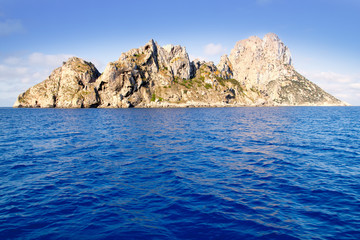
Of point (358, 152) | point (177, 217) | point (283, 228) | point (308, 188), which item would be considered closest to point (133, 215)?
point (177, 217)

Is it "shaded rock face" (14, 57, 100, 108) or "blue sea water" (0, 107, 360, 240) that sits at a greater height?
"shaded rock face" (14, 57, 100, 108)

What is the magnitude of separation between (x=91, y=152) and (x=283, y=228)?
67.0ft

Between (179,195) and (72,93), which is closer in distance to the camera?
(179,195)

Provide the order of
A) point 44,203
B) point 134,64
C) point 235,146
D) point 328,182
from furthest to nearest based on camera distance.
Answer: point 134,64, point 235,146, point 328,182, point 44,203

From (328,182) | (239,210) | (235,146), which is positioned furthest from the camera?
Answer: (235,146)

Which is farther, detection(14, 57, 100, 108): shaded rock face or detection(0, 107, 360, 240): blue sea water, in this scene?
detection(14, 57, 100, 108): shaded rock face

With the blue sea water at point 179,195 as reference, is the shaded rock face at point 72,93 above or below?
above

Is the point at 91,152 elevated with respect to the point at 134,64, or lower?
lower

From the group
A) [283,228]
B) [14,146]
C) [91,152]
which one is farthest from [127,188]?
[14,146]

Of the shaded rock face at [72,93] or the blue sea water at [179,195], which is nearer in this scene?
the blue sea water at [179,195]

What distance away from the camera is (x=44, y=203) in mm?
11023

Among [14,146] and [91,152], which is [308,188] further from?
[14,146]

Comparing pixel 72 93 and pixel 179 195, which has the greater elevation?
pixel 72 93

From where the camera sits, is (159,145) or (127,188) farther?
(159,145)
